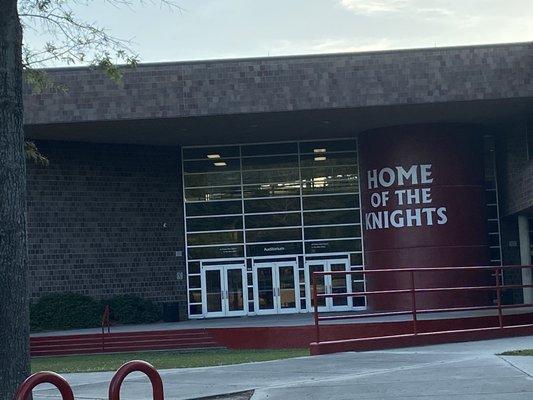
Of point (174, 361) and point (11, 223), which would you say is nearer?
point (11, 223)

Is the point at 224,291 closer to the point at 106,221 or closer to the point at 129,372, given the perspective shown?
the point at 106,221

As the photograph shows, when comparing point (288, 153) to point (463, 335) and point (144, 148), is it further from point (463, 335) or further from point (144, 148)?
point (463, 335)

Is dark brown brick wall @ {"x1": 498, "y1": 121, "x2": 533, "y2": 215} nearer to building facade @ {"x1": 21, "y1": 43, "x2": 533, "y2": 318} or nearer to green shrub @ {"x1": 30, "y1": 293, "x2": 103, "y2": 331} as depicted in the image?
building facade @ {"x1": 21, "y1": 43, "x2": 533, "y2": 318}

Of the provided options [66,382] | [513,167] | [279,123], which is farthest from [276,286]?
[66,382]

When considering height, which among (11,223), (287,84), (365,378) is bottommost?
(365,378)

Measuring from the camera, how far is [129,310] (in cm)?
4038

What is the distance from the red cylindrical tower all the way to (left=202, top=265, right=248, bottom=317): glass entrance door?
232 inches

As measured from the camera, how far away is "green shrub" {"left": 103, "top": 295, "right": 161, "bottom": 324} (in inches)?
1582

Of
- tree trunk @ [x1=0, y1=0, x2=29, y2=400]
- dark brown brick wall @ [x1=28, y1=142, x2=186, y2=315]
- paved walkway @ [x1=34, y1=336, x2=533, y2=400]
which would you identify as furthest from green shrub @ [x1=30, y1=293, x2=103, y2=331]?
tree trunk @ [x1=0, y1=0, x2=29, y2=400]

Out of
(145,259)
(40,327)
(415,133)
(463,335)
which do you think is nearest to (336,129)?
(415,133)

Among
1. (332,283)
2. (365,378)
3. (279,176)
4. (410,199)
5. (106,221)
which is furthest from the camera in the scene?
(279,176)

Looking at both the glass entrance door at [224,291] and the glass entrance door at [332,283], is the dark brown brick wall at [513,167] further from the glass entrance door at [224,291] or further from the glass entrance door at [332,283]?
the glass entrance door at [224,291]

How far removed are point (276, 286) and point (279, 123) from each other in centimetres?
785

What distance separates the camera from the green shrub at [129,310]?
132ft
